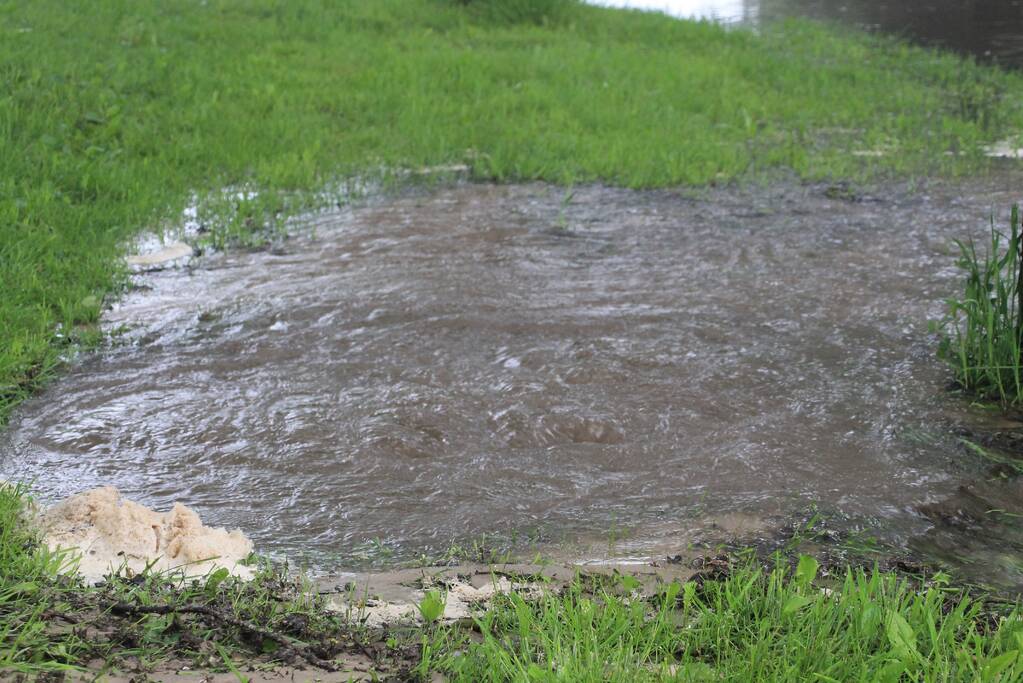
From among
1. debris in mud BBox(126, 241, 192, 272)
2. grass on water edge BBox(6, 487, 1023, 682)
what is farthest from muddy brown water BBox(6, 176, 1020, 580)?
Result: grass on water edge BBox(6, 487, 1023, 682)

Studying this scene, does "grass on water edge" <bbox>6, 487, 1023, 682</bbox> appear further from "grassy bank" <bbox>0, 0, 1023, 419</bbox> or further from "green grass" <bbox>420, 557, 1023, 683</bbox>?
"grassy bank" <bbox>0, 0, 1023, 419</bbox>

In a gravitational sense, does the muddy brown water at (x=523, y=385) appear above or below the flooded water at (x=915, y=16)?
below

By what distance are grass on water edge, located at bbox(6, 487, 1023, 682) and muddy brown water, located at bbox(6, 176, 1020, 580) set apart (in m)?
0.62

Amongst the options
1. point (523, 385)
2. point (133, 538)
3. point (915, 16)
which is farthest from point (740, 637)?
point (915, 16)

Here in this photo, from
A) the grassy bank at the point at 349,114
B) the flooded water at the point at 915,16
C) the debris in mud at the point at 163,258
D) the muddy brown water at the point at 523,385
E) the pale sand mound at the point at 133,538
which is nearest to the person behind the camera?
the pale sand mound at the point at 133,538

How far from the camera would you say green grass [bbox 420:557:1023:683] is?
8.11 ft

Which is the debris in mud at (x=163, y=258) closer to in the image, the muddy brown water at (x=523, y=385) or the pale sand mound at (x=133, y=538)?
the muddy brown water at (x=523, y=385)

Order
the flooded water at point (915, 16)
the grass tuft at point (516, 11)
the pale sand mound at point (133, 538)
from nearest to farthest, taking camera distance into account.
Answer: the pale sand mound at point (133, 538)
the grass tuft at point (516, 11)
the flooded water at point (915, 16)

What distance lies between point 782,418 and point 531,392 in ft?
3.77

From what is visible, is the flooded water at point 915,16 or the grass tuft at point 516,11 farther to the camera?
the flooded water at point 915,16

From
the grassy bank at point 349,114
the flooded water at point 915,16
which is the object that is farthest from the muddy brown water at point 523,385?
the flooded water at point 915,16

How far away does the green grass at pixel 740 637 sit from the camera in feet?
8.11

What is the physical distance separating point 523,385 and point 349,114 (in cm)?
575

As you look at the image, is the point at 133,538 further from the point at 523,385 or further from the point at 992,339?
the point at 992,339
